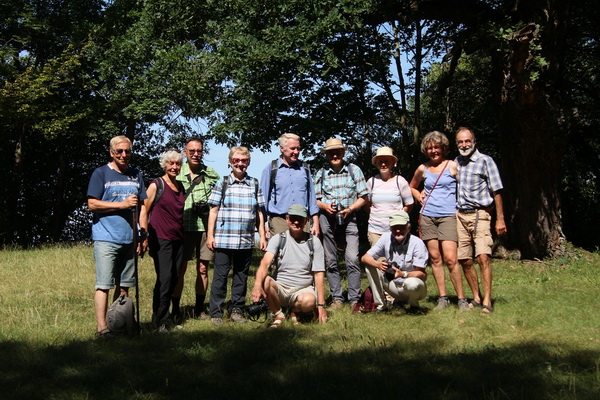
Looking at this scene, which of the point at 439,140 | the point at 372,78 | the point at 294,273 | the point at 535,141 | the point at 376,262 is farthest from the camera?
the point at 372,78

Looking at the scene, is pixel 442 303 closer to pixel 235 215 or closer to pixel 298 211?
pixel 298 211

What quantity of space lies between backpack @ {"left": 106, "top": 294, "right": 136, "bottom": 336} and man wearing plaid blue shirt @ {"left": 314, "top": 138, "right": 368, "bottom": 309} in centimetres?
263

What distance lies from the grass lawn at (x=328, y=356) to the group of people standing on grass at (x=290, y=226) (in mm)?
367

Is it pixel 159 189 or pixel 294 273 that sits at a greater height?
pixel 159 189

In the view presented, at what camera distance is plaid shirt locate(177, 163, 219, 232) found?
7.13 m

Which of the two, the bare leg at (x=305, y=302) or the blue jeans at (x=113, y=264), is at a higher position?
the blue jeans at (x=113, y=264)

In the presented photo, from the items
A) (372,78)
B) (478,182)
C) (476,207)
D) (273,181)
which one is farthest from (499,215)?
(372,78)

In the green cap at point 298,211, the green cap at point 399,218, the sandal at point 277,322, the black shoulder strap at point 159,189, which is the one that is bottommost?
the sandal at point 277,322

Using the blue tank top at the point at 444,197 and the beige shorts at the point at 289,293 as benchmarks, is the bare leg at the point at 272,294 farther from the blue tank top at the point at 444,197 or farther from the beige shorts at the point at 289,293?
the blue tank top at the point at 444,197

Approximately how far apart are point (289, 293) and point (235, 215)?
104 cm

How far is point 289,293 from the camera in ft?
22.0

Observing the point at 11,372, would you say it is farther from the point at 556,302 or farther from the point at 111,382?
the point at 556,302

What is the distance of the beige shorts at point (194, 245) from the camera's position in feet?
23.4

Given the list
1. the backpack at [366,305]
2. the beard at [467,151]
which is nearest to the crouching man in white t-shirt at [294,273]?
the backpack at [366,305]
